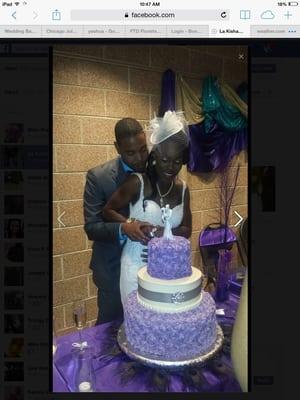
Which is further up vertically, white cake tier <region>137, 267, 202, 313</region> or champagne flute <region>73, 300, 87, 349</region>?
white cake tier <region>137, 267, 202, 313</region>

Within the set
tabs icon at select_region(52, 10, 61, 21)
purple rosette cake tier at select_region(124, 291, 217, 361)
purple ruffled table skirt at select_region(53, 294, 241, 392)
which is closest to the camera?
tabs icon at select_region(52, 10, 61, 21)

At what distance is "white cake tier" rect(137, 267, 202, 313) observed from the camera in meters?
0.90

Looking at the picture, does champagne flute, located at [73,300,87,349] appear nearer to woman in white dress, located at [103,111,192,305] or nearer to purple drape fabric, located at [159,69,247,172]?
woman in white dress, located at [103,111,192,305]

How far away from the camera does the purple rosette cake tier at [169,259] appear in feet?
3.07

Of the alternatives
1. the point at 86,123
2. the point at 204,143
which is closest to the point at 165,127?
the point at 204,143

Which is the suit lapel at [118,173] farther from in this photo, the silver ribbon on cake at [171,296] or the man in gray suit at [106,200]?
the silver ribbon on cake at [171,296]

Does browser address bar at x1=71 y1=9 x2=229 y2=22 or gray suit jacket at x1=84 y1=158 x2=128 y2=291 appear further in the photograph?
gray suit jacket at x1=84 y1=158 x2=128 y2=291

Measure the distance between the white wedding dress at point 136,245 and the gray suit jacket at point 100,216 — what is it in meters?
0.03

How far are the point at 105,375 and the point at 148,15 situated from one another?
88 centimetres

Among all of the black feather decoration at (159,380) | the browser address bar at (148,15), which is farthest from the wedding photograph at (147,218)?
the browser address bar at (148,15)

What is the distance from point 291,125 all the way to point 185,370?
0.68 metres

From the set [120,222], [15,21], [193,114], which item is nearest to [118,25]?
[15,21]

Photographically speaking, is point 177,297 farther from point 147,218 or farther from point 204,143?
point 204,143

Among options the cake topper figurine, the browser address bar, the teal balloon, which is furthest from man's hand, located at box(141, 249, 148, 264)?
the browser address bar
